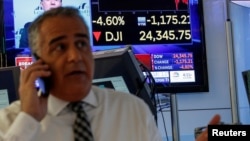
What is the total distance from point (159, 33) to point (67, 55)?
268 centimetres

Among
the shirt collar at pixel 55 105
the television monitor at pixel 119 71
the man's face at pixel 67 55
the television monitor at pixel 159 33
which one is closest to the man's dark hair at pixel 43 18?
the man's face at pixel 67 55

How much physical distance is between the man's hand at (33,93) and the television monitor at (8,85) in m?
0.45

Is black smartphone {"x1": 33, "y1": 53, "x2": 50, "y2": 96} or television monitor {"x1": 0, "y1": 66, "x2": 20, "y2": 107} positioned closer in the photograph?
black smartphone {"x1": 33, "y1": 53, "x2": 50, "y2": 96}

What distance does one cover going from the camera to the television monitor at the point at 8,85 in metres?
1.89

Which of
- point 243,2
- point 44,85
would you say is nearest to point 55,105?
point 44,85

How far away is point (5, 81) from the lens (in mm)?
1898

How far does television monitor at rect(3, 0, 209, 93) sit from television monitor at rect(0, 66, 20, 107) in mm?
2016

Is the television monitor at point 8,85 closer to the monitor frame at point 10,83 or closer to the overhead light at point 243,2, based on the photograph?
the monitor frame at point 10,83

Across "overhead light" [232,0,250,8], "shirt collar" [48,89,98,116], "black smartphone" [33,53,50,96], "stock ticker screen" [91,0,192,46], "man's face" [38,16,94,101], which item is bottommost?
"shirt collar" [48,89,98,116]

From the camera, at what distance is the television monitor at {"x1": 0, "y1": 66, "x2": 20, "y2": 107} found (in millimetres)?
1893

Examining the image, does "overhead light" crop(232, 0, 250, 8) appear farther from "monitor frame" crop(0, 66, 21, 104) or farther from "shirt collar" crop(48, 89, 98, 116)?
"shirt collar" crop(48, 89, 98, 116)

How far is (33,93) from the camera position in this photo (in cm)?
143

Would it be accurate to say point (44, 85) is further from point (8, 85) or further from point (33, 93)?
point (8, 85)

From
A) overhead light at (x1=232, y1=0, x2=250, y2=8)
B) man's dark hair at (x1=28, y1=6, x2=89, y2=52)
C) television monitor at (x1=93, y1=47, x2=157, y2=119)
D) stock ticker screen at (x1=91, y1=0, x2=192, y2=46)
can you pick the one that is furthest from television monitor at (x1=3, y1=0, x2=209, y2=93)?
man's dark hair at (x1=28, y1=6, x2=89, y2=52)
